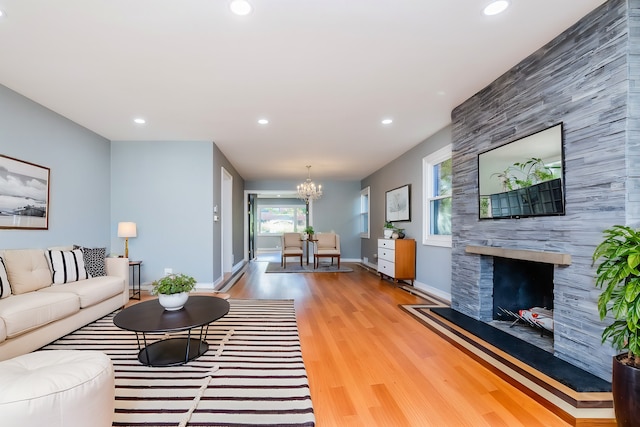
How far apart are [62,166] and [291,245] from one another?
4956 mm

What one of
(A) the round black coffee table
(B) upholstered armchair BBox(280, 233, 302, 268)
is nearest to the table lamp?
(A) the round black coffee table

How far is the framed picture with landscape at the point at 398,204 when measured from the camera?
17.8ft

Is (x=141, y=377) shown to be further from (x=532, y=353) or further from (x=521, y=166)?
(x=521, y=166)

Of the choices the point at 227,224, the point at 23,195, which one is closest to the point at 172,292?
the point at 23,195

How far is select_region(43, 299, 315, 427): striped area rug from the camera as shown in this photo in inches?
63.3

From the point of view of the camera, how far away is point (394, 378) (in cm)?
206

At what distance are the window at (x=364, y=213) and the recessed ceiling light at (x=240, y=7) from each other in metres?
6.52

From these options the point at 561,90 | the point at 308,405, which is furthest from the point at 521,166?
the point at 308,405

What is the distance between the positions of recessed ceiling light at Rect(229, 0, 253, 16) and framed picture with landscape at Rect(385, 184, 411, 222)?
413 cm

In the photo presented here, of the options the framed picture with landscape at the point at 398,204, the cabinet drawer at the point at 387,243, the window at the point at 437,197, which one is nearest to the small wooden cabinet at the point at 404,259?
the cabinet drawer at the point at 387,243

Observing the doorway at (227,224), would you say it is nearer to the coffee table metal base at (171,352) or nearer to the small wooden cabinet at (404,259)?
the small wooden cabinet at (404,259)

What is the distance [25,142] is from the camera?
3170 mm

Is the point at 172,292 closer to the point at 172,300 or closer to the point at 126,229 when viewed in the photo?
the point at 172,300

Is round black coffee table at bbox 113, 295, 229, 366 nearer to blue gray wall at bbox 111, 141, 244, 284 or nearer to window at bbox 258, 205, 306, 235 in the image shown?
blue gray wall at bbox 111, 141, 244, 284
